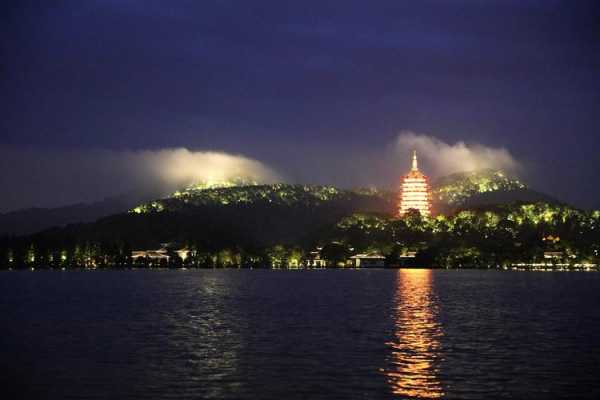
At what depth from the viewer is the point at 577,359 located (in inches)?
1893

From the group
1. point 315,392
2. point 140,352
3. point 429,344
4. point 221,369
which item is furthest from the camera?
point 429,344

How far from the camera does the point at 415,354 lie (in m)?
50.9

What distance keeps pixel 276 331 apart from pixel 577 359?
23.3m

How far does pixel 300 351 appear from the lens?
52094 millimetres

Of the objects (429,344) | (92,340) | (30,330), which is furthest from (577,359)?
(30,330)

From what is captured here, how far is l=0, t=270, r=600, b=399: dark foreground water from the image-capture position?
1555 inches

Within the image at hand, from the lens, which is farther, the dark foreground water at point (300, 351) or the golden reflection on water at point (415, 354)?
the golden reflection on water at point (415, 354)

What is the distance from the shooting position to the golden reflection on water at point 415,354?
130ft

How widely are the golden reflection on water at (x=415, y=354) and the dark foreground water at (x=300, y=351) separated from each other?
83 millimetres

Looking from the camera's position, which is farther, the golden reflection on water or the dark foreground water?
the golden reflection on water

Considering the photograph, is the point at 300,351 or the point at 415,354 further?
the point at 300,351

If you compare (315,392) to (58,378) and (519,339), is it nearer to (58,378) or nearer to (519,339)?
(58,378)

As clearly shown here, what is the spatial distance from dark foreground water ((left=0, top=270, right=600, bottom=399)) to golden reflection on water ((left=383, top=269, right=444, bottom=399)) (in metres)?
0.08

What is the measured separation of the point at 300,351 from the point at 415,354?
6.62 meters
